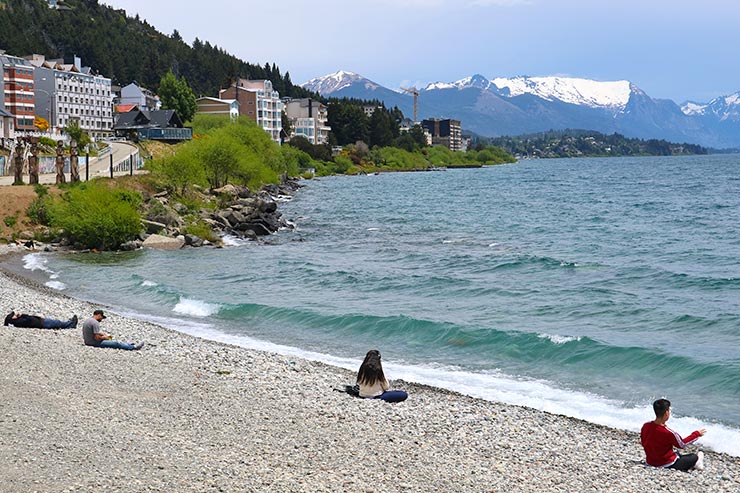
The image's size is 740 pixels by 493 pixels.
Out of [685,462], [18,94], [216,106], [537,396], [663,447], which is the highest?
[216,106]

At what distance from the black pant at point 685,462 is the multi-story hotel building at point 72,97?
135462 mm

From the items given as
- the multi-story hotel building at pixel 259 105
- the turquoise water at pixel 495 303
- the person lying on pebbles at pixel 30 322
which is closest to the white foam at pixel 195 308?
the turquoise water at pixel 495 303

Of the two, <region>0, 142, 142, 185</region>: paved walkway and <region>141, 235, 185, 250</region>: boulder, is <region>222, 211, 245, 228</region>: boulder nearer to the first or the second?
<region>141, 235, 185, 250</region>: boulder

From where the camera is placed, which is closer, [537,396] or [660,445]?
[660,445]

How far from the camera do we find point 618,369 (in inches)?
888

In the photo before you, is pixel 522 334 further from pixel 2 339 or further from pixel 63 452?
pixel 63 452

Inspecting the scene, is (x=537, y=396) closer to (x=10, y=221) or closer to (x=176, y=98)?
(x=10, y=221)

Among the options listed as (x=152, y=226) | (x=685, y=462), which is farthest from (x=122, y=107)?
(x=685, y=462)

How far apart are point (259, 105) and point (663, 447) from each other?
182 meters

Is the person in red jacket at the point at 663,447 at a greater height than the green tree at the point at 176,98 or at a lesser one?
lesser

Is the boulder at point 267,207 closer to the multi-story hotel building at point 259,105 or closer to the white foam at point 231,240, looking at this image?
the white foam at point 231,240

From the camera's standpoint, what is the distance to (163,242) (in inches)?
1992

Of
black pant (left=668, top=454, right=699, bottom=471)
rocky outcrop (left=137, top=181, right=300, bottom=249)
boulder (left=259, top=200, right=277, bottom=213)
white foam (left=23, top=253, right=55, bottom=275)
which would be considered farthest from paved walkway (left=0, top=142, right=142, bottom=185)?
black pant (left=668, top=454, right=699, bottom=471)

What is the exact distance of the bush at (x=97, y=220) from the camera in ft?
157
